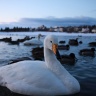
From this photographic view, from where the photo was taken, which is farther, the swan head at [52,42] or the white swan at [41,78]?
the swan head at [52,42]

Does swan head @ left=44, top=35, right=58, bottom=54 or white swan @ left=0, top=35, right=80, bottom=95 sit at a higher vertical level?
swan head @ left=44, top=35, right=58, bottom=54

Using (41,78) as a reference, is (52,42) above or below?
above

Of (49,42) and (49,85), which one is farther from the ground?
(49,42)

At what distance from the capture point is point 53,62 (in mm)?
8570

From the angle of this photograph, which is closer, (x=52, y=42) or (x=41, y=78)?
(x=41, y=78)

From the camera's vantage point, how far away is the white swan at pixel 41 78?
802cm

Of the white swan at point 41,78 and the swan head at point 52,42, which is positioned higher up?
the swan head at point 52,42

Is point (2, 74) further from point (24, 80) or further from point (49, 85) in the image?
point (49, 85)

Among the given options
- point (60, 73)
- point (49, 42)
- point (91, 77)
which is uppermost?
point (49, 42)

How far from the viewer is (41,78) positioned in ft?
26.6

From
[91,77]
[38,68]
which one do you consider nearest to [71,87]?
[38,68]

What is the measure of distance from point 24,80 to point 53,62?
3.40 ft

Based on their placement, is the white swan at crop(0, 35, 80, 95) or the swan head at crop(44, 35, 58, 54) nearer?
the white swan at crop(0, 35, 80, 95)

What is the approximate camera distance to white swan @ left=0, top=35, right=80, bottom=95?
8016mm
